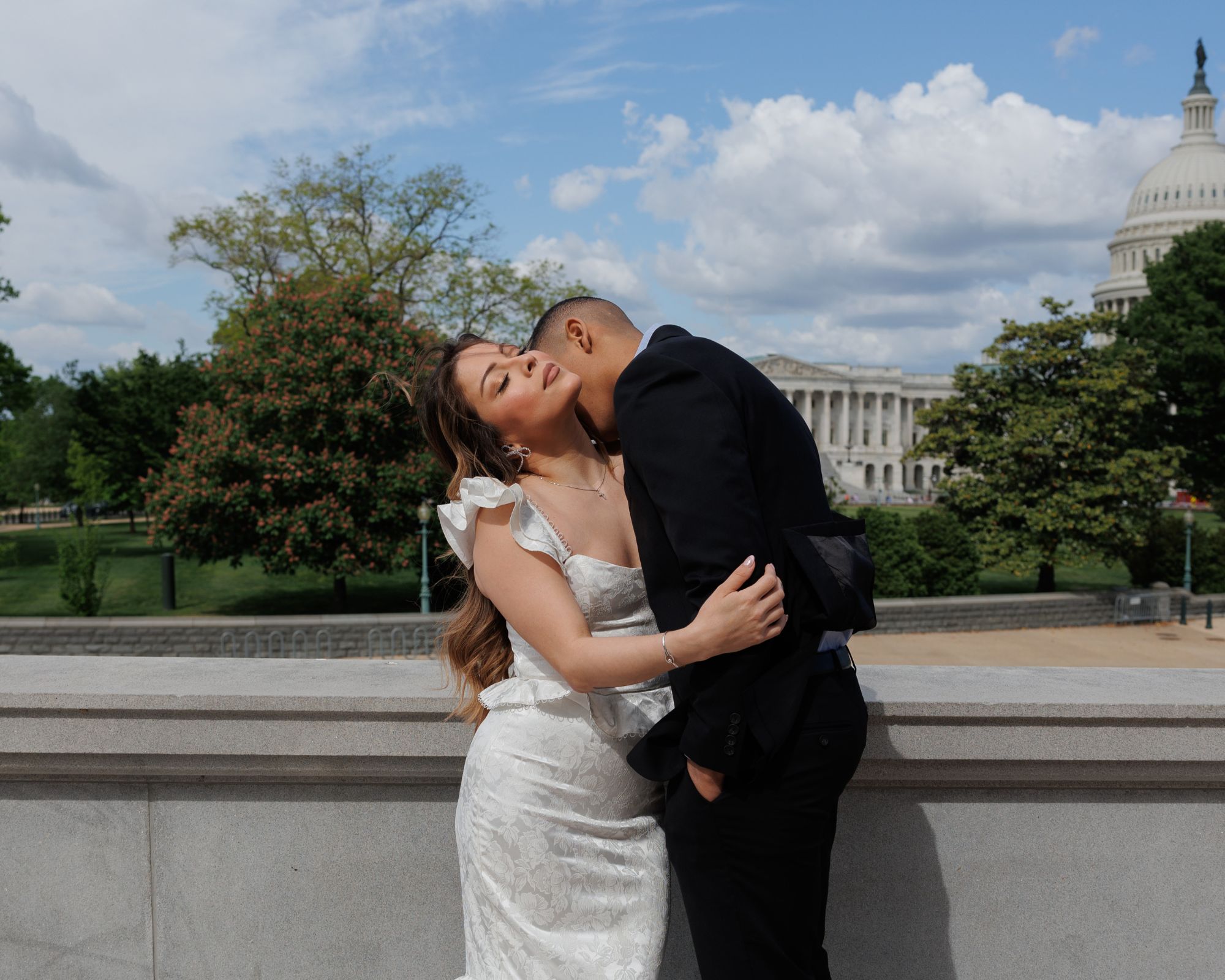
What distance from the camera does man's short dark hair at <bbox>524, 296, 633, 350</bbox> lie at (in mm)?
2230

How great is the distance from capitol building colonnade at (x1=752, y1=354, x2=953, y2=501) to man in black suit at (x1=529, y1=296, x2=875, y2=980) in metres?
101

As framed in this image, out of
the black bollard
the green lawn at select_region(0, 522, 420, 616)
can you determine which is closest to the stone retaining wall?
the green lawn at select_region(0, 522, 420, 616)

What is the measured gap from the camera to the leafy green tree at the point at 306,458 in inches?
725

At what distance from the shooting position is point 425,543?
1844cm

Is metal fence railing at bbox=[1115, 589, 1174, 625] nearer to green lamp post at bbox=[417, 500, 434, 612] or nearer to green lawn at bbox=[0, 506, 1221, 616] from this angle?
green lawn at bbox=[0, 506, 1221, 616]

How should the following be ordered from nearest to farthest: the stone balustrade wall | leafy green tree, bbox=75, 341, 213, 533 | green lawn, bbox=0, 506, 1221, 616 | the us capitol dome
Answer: the stone balustrade wall
green lawn, bbox=0, 506, 1221, 616
leafy green tree, bbox=75, 341, 213, 533
the us capitol dome

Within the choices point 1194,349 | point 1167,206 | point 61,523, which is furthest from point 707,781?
point 1167,206

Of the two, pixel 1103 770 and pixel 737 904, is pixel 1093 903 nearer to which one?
pixel 1103 770

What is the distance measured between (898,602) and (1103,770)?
19.2 meters

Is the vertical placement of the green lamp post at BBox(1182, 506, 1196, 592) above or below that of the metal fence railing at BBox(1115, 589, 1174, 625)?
above

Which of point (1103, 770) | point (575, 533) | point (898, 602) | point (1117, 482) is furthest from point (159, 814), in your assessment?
point (1117, 482)

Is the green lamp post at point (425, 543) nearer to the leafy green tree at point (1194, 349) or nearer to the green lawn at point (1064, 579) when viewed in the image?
the green lawn at point (1064, 579)

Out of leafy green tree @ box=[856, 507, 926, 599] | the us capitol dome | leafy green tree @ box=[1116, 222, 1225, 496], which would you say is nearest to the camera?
leafy green tree @ box=[856, 507, 926, 599]

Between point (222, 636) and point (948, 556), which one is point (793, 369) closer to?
point (948, 556)
